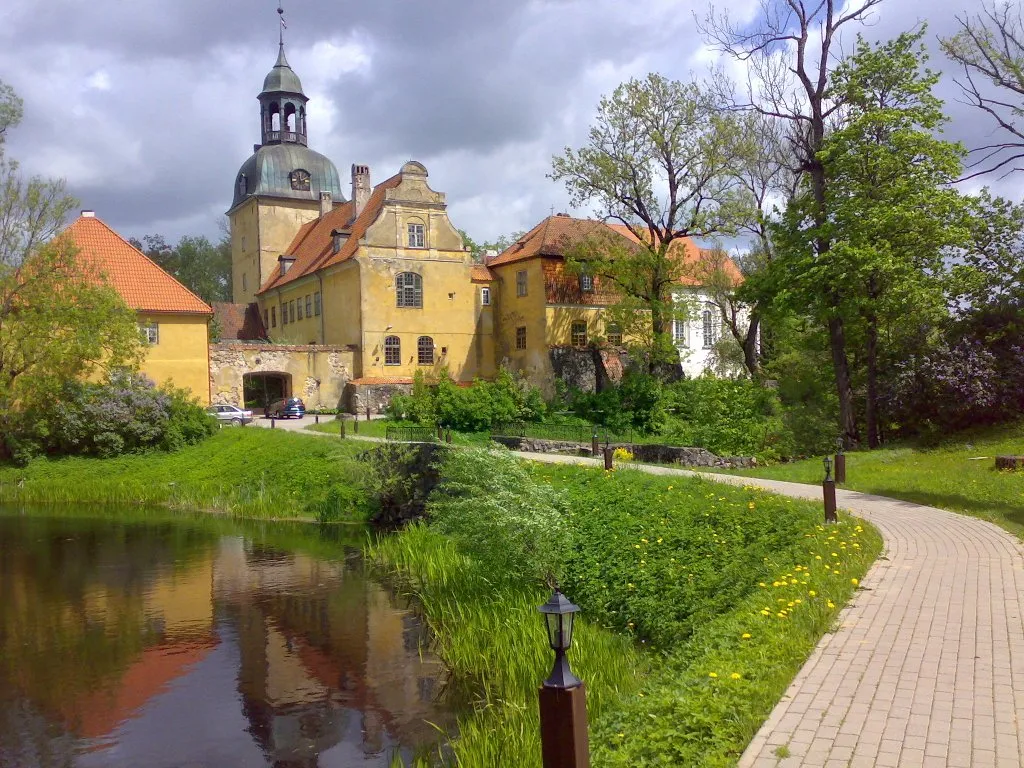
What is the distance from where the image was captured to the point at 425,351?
1734 inches

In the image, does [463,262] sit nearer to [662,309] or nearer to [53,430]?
[662,309]

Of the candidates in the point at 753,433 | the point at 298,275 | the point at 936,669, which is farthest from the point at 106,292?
the point at 936,669

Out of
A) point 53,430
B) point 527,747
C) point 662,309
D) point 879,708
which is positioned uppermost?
point 662,309

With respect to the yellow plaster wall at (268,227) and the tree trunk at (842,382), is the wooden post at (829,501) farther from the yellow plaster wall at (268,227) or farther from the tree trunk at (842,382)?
the yellow plaster wall at (268,227)

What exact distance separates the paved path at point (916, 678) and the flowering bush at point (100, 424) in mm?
27513

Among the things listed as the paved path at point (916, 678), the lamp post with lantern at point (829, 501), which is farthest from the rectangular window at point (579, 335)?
the paved path at point (916, 678)

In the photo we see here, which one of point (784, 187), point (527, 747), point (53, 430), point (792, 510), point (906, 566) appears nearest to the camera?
point (527, 747)

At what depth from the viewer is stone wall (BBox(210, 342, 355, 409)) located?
4028 cm

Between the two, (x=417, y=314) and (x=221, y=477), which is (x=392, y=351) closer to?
(x=417, y=314)

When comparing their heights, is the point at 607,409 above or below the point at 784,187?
below

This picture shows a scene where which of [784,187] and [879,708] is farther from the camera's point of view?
[784,187]

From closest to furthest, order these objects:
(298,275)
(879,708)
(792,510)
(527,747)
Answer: (879,708) < (527,747) < (792,510) < (298,275)

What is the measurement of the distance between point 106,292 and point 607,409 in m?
20.4

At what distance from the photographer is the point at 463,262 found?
44.4 m
